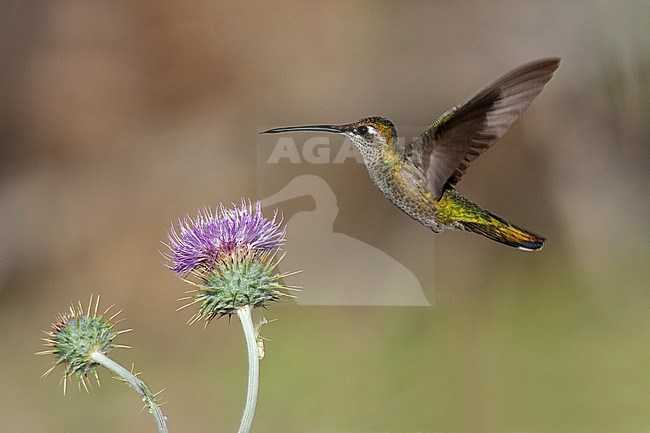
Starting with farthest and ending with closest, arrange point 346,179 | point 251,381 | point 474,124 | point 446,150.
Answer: point 346,179 < point 446,150 < point 474,124 < point 251,381

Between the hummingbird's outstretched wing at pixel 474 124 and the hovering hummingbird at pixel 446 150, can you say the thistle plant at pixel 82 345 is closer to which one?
the hovering hummingbird at pixel 446 150

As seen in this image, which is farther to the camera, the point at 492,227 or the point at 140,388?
the point at 492,227

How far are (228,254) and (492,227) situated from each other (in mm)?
744

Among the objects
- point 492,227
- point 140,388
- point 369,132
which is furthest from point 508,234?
point 140,388

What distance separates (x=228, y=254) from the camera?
208cm

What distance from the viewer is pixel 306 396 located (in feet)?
18.9

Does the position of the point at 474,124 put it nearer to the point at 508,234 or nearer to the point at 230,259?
the point at 508,234

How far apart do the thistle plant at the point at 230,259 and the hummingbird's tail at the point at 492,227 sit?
0.52 metres

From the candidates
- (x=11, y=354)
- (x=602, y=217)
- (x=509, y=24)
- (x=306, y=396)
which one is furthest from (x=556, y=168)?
(x=11, y=354)

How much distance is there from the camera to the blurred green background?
6.15 meters

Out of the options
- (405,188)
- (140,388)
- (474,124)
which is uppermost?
(474,124)

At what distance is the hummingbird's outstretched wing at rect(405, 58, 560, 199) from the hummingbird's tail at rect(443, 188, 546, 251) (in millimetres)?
156

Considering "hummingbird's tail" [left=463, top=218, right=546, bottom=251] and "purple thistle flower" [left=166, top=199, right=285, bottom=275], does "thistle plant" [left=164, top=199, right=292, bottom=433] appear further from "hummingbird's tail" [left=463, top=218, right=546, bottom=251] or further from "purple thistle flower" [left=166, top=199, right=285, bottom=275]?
"hummingbird's tail" [left=463, top=218, right=546, bottom=251]

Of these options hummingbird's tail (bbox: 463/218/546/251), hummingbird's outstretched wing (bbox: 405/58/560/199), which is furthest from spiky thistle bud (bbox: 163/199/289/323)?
hummingbird's tail (bbox: 463/218/546/251)
